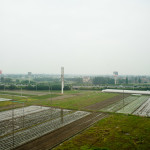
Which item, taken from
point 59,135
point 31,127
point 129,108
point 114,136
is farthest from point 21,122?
point 129,108

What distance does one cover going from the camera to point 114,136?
12117mm

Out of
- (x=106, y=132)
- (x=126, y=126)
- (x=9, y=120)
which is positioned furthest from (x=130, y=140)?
(x=9, y=120)

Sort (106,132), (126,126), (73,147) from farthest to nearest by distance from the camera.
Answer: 1. (126,126)
2. (106,132)
3. (73,147)

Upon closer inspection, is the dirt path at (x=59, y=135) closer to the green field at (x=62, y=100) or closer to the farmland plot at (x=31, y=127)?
the farmland plot at (x=31, y=127)

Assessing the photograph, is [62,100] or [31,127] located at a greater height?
[62,100]

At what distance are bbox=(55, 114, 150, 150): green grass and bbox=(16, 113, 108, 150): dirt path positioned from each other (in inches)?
25.6

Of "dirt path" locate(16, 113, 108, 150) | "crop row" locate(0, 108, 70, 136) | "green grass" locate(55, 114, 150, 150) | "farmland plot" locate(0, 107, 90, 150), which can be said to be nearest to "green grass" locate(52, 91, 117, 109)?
"farmland plot" locate(0, 107, 90, 150)

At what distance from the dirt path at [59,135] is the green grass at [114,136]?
65cm

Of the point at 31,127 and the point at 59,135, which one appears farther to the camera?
the point at 31,127

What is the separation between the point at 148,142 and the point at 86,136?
4344mm

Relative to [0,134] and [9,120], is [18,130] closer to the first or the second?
[0,134]

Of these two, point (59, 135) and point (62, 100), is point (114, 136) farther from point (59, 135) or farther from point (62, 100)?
point (62, 100)

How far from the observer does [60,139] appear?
1147cm

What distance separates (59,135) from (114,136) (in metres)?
4.21
